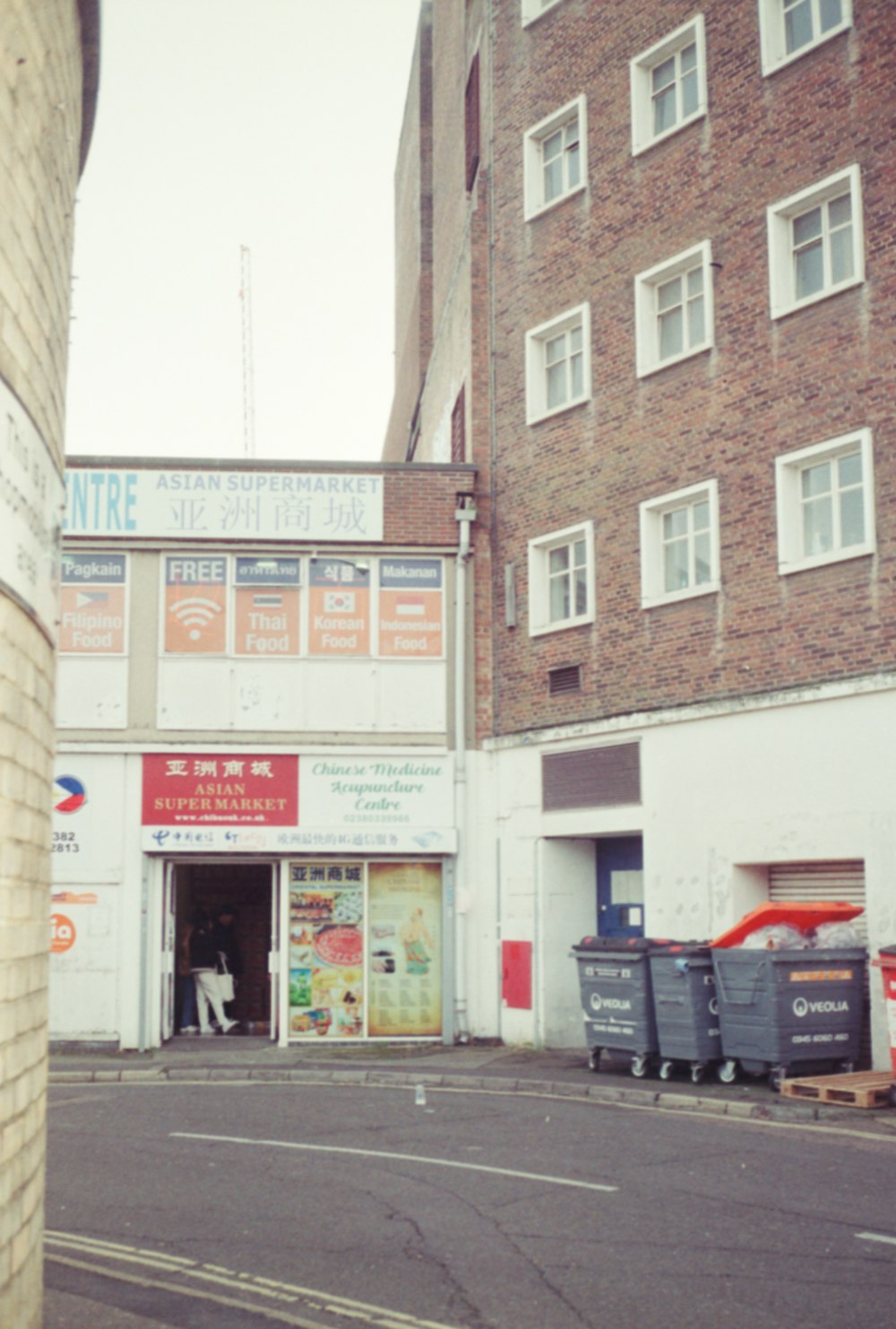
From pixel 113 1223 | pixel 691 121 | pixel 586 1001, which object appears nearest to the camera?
pixel 113 1223

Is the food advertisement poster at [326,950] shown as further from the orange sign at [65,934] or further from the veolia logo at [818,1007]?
the veolia logo at [818,1007]

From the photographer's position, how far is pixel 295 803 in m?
21.6

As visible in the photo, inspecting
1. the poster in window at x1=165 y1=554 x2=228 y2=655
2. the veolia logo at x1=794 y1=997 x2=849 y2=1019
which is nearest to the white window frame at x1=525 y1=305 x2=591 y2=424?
the poster in window at x1=165 y1=554 x2=228 y2=655

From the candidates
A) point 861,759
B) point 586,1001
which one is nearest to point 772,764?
point 861,759

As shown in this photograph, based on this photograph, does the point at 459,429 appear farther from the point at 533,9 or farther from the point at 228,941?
the point at 228,941

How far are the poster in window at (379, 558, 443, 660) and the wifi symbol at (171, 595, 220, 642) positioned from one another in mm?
2352

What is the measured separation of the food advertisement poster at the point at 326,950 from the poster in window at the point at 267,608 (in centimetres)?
304

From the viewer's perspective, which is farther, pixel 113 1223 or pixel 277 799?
pixel 277 799

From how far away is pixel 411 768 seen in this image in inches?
855

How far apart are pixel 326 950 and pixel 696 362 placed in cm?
927

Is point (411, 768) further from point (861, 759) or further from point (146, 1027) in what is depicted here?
point (861, 759)

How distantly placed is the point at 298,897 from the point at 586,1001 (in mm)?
5641

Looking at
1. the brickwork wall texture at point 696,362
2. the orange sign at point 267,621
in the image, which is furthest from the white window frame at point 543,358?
the orange sign at point 267,621

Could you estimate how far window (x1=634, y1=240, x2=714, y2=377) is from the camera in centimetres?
1917
